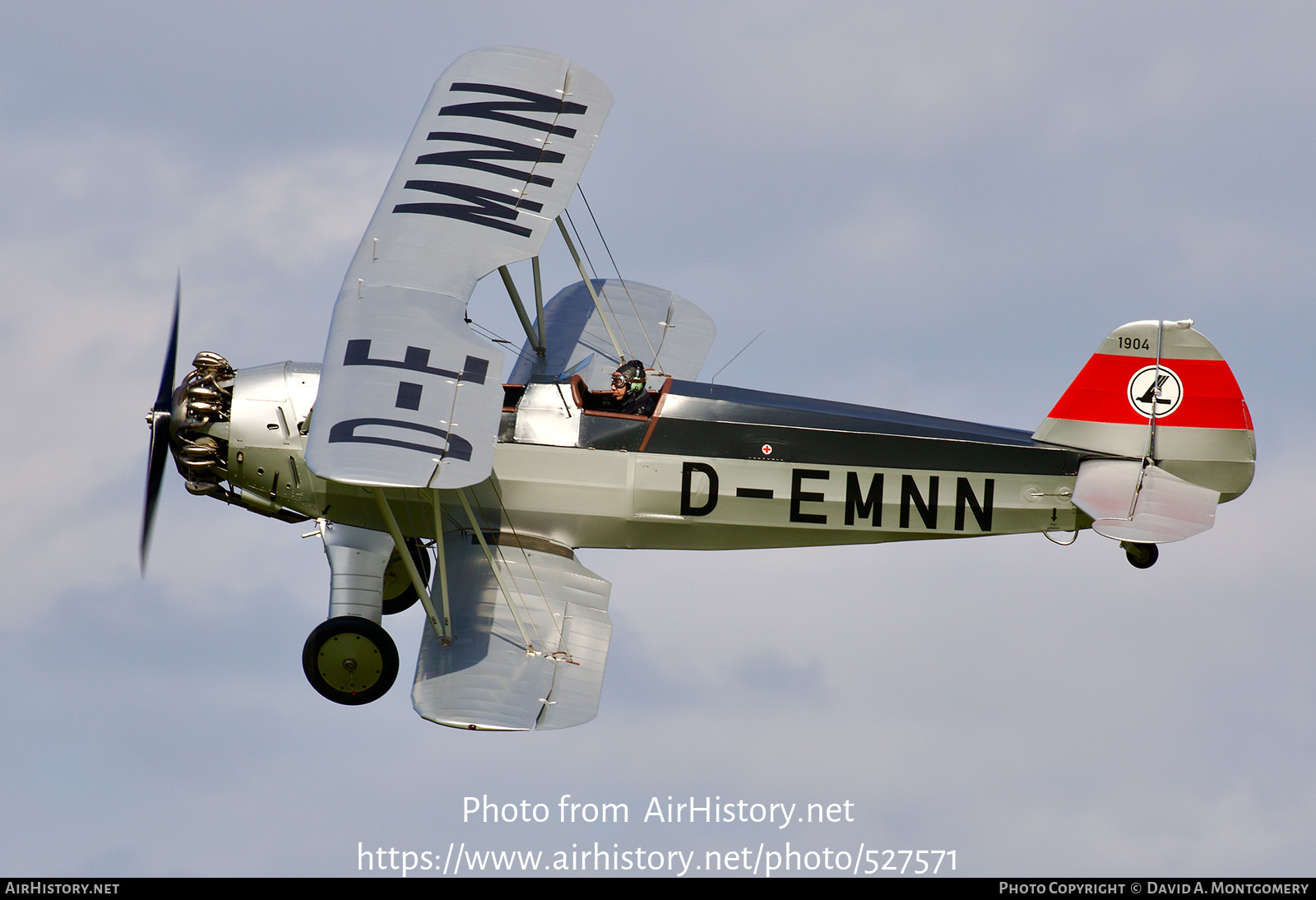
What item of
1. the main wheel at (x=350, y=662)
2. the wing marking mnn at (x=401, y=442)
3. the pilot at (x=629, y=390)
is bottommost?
the main wheel at (x=350, y=662)

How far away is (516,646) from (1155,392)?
18.8 feet

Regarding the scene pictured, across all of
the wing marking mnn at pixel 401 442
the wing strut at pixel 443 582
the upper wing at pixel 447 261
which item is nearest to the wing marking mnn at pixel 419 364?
the upper wing at pixel 447 261

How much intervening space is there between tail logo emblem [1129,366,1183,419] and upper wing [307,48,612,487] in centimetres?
504

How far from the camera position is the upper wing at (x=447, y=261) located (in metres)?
9.70

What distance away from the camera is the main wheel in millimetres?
11328

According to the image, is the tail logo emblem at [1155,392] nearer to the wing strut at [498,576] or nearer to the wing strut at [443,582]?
the wing strut at [498,576]

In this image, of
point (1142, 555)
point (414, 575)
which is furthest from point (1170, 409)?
point (414, 575)

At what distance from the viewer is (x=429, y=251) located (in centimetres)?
1122

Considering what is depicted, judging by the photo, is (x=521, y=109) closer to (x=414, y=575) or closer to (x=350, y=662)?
(x=414, y=575)

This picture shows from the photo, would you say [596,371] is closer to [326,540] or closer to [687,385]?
[687,385]

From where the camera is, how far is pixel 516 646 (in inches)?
427

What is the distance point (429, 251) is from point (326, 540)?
2654 millimetres

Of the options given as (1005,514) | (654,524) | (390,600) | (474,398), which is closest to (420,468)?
(474,398)

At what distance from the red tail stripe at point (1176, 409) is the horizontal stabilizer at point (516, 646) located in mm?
4381
